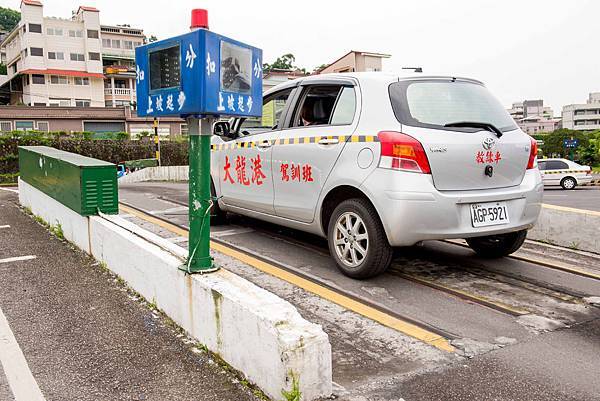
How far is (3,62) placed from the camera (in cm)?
6116

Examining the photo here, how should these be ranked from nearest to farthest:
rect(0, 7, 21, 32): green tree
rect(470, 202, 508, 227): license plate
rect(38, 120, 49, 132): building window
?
rect(470, 202, 508, 227): license plate < rect(38, 120, 49, 132): building window < rect(0, 7, 21, 32): green tree

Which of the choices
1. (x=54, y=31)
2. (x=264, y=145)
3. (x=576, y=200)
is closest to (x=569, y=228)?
(x=264, y=145)

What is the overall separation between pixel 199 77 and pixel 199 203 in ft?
2.64

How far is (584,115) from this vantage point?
9100 centimetres

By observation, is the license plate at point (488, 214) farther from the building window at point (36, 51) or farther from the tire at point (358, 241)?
the building window at point (36, 51)

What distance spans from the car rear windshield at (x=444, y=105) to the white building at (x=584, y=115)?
9746 centimetres

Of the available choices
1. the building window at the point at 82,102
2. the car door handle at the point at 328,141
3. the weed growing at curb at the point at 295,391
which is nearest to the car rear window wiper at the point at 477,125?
the car door handle at the point at 328,141

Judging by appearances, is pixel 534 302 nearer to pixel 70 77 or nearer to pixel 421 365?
pixel 421 365

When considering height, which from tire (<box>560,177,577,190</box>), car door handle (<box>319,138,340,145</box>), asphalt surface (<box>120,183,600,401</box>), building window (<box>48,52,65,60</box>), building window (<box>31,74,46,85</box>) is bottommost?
tire (<box>560,177,577,190</box>)

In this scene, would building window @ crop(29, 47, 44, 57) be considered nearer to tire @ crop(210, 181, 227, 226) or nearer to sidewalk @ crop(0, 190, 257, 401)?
tire @ crop(210, 181, 227, 226)

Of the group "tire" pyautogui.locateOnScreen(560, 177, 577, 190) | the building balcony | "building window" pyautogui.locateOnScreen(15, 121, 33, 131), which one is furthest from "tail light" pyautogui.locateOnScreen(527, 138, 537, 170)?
the building balcony

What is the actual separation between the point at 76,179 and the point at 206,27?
9.89ft

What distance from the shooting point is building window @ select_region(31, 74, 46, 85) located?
4631cm

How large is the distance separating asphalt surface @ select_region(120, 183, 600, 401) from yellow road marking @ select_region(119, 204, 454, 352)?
0.09 m
